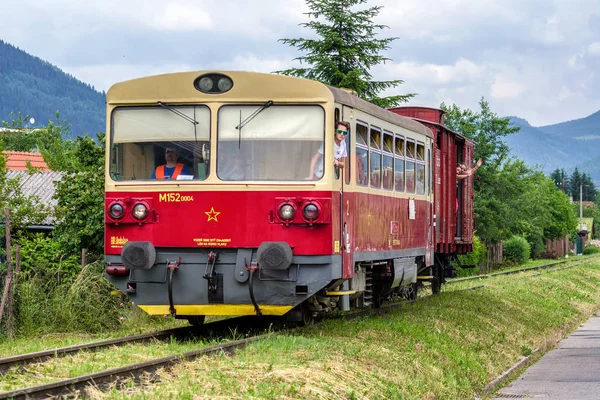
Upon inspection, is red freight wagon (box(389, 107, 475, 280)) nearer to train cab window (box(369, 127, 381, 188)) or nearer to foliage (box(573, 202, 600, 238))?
train cab window (box(369, 127, 381, 188))

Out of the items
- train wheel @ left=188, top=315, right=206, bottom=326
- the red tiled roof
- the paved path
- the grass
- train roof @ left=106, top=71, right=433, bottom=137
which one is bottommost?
the paved path

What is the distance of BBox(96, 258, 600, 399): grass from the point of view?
8.82 meters

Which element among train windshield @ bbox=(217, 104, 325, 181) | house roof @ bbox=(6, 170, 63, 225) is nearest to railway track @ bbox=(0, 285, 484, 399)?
train windshield @ bbox=(217, 104, 325, 181)

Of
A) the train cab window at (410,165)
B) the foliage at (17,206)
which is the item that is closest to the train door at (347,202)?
the train cab window at (410,165)

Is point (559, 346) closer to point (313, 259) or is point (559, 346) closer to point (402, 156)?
point (402, 156)

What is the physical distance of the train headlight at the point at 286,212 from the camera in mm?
12406

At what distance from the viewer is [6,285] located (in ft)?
48.5

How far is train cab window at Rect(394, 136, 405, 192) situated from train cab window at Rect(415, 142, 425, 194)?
3.67ft

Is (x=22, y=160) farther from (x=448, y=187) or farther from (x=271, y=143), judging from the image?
(x=271, y=143)

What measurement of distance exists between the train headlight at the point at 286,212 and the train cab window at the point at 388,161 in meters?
3.21

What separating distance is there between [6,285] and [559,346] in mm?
9637

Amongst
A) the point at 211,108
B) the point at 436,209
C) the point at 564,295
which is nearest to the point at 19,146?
the point at 564,295

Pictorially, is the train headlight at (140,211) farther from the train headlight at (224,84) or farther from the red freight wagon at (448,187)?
the red freight wagon at (448,187)

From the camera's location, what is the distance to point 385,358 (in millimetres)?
11523
